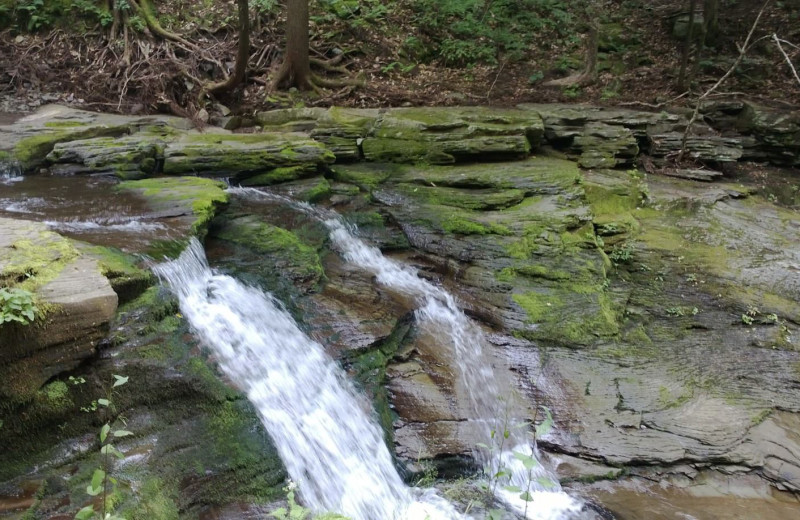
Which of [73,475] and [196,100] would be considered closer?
[73,475]

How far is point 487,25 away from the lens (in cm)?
1343

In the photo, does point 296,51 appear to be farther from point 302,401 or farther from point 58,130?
point 302,401

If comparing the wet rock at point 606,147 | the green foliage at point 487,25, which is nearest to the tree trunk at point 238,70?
the green foliage at point 487,25

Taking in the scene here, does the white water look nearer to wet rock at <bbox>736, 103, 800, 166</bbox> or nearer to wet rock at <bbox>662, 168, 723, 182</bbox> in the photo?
wet rock at <bbox>662, 168, 723, 182</bbox>

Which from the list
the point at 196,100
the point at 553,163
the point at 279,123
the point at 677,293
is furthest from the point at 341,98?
the point at 677,293

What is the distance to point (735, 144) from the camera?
955cm

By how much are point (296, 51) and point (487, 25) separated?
17.6 feet

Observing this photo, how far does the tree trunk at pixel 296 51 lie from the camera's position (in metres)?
10.6

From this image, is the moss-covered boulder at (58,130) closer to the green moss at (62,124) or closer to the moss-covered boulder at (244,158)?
the green moss at (62,124)

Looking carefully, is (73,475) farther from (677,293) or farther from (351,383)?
(677,293)

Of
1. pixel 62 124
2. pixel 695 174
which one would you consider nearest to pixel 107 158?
pixel 62 124

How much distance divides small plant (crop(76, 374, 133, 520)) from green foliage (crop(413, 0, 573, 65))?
11.5 metres

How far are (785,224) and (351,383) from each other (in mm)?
7120

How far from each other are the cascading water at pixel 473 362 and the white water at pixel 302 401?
805 mm
